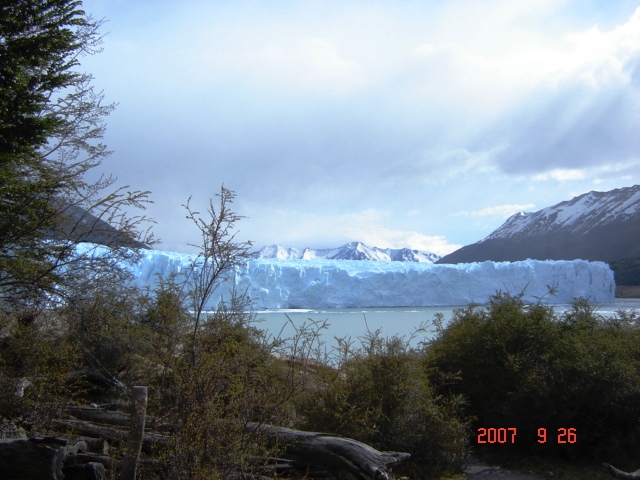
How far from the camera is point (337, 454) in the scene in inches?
226

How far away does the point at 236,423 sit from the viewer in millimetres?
4617

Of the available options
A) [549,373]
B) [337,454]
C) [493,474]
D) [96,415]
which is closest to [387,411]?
[337,454]

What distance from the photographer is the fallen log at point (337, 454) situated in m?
5.61

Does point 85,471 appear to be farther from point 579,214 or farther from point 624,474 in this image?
point 579,214

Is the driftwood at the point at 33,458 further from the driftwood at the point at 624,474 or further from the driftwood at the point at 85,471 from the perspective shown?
the driftwood at the point at 624,474

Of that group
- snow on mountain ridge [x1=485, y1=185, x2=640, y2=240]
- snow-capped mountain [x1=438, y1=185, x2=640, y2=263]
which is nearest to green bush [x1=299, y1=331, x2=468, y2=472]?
snow-capped mountain [x1=438, y1=185, x2=640, y2=263]

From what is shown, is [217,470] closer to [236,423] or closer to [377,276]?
[236,423]

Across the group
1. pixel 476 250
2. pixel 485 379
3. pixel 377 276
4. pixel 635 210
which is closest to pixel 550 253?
pixel 635 210

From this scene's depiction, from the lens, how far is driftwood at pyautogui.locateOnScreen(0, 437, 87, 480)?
4.34m

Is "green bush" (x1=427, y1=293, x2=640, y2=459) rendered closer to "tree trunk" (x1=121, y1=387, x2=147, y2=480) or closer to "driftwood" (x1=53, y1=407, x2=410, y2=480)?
"driftwood" (x1=53, y1=407, x2=410, y2=480)

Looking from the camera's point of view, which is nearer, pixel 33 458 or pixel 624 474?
pixel 33 458

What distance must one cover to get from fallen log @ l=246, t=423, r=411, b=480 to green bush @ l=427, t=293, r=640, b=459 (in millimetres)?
2566

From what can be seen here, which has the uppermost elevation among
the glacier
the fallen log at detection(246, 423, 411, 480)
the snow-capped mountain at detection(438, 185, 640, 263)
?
the snow-capped mountain at detection(438, 185, 640, 263)
